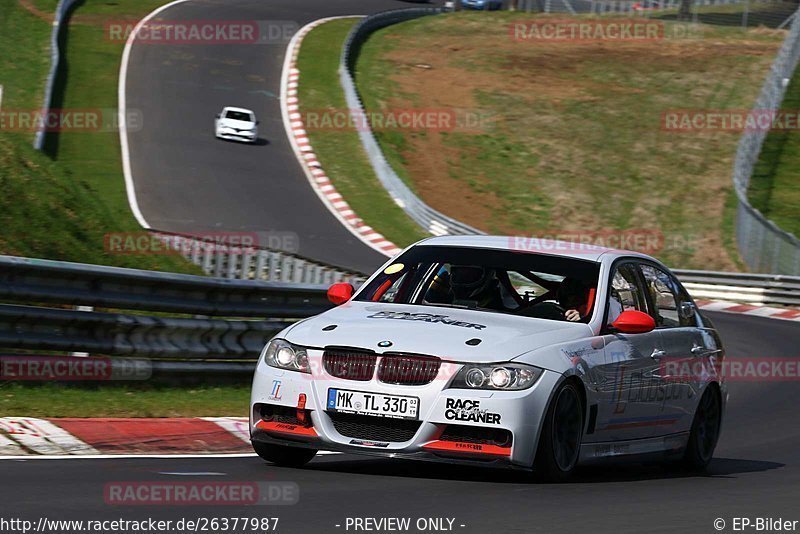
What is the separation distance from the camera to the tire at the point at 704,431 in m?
9.98

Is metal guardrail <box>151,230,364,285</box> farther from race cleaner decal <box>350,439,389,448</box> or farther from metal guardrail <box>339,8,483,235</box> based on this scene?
metal guardrail <box>339,8,483,235</box>

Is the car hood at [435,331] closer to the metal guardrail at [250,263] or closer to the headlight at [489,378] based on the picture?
the headlight at [489,378]

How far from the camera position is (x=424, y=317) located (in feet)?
27.7

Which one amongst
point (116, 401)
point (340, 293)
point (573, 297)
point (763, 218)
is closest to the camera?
point (573, 297)

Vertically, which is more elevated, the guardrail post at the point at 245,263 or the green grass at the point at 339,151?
the guardrail post at the point at 245,263

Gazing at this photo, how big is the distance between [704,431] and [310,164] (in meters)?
28.3

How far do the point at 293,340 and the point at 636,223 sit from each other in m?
30.1

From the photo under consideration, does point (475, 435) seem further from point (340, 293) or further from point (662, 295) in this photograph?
point (662, 295)

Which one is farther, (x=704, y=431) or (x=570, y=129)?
(x=570, y=129)

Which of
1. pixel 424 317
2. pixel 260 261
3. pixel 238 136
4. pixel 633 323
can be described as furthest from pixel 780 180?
pixel 424 317

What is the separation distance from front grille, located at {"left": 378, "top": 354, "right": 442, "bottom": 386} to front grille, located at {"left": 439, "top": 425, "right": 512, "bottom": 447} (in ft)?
1.03

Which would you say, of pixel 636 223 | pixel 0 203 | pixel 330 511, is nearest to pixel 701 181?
pixel 636 223

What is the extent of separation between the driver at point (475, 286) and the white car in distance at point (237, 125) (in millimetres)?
30277

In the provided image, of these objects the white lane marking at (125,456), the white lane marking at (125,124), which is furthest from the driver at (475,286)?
the white lane marking at (125,124)
